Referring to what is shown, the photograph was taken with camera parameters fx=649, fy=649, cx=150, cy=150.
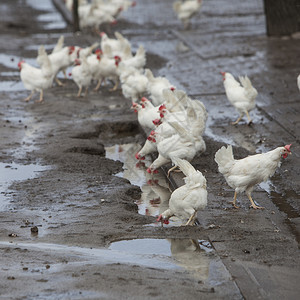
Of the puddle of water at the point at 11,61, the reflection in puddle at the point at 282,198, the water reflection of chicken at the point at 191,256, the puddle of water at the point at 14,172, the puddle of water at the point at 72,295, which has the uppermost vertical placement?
the puddle of water at the point at 72,295

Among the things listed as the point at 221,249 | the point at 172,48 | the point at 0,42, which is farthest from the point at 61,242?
the point at 0,42

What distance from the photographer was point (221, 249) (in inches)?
215

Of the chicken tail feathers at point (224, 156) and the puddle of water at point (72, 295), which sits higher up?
the puddle of water at point (72, 295)

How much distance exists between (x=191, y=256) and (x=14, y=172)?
3240mm

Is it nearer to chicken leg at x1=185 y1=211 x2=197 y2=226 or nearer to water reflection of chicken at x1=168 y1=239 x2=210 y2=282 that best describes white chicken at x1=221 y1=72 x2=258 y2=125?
chicken leg at x1=185 y1=211 x2=197 y2=226

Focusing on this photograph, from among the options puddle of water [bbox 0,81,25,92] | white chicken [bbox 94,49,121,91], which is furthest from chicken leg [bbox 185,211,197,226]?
puddle of water [bbox 0,81,25,92]

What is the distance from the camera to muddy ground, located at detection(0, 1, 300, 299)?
4.80 m

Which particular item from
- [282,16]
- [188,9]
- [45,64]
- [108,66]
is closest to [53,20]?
[188,9]

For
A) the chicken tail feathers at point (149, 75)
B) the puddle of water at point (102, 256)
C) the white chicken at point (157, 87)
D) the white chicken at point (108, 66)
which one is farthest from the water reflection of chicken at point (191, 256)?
the white chicken at point (108, 66)

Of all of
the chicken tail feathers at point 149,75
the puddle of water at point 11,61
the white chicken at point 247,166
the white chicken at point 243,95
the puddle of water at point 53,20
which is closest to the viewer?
the white chicken at point 247,166

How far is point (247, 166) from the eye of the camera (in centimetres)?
625

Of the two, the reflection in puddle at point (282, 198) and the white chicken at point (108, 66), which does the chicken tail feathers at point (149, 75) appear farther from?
the reflection in puddle at point (282, 198)

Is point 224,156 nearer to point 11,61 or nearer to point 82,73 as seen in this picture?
point 82,73

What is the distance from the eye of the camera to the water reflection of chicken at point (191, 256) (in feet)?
16.8
